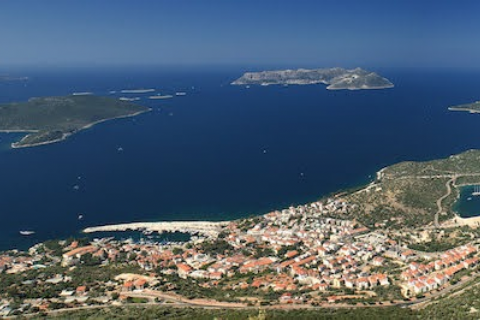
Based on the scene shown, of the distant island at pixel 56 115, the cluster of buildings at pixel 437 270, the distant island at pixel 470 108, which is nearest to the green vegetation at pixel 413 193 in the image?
the cluster of buildings at pixel 437 270

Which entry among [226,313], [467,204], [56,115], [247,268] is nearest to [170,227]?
[247,268]

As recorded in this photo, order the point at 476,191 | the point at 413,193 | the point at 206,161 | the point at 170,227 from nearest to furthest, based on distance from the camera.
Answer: the point at 170,227
the point at 413,193
the point at 476,191
the point at 206,161

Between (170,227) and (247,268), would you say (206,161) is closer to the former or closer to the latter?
(170,227)

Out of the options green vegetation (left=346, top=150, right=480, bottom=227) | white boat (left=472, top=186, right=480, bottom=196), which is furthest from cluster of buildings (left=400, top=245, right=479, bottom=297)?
white boat (left=472, top=186, right=480, bottom=196)

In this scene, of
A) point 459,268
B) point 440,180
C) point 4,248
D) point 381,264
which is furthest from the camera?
point 440,180

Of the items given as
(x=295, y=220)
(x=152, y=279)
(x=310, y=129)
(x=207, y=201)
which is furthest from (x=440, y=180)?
(x=310, y=129)

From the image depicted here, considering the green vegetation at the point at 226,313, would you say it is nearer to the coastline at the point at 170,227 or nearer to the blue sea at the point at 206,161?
the coastline at the point at 170,227

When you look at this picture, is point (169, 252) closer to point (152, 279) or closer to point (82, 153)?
point (152, 279)
